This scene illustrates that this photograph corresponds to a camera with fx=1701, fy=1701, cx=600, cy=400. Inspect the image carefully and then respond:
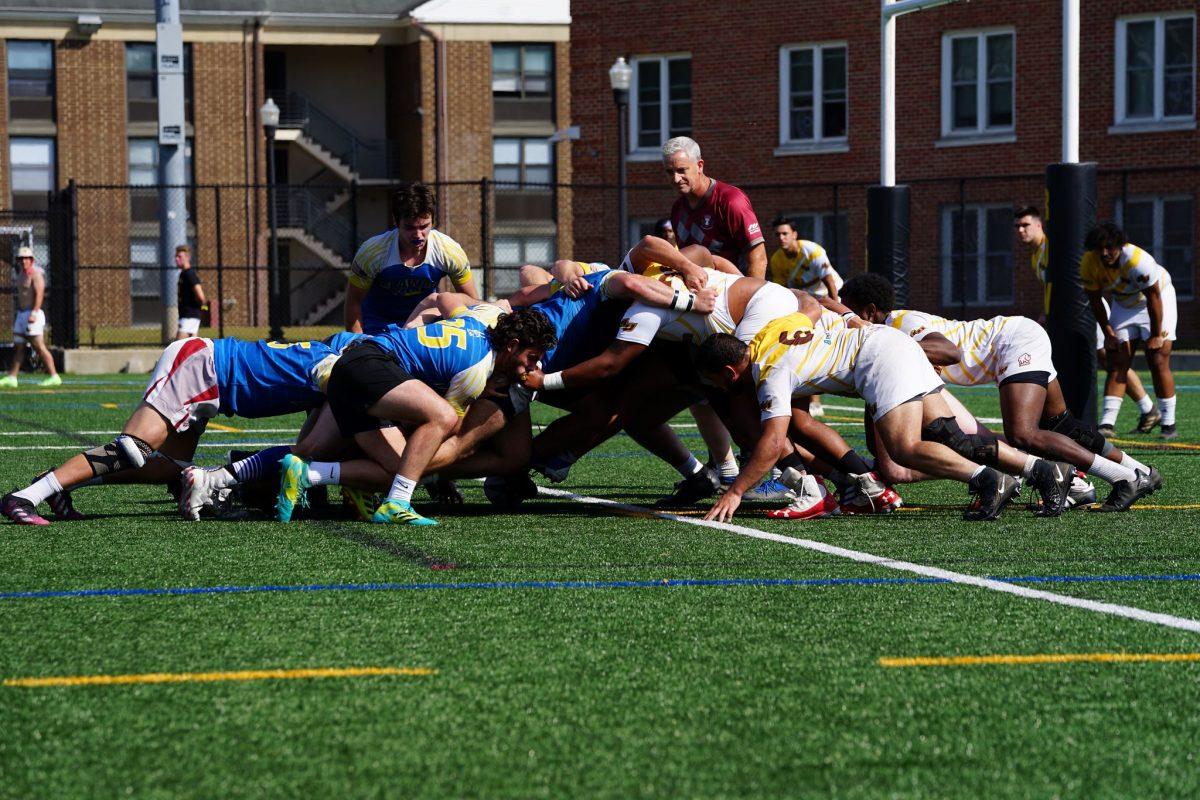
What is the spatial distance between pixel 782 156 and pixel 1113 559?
2786cm

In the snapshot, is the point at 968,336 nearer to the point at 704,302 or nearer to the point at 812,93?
the point at 704,302

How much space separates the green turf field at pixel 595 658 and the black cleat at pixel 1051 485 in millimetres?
220

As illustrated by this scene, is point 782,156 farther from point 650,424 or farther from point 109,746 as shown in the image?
point 109,746

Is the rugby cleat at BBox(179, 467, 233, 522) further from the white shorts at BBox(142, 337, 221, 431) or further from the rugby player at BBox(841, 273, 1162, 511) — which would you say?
the rugby player at BBox(841, 273, 1162, 511)

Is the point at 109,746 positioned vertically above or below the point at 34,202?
below

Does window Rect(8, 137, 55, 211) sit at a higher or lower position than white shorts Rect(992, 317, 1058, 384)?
higher

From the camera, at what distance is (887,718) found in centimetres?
429

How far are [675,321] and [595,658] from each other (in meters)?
3.60

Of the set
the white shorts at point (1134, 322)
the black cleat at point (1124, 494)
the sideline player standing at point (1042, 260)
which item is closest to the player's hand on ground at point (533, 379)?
the black cleat at point (1124, 494)

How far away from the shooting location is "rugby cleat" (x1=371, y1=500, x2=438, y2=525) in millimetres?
8062

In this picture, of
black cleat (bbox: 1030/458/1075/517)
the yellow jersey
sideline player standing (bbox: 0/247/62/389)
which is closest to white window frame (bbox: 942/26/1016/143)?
sideline player standing (bbox: 0/247/62/389)

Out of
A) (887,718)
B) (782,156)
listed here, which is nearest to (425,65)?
(782,156)

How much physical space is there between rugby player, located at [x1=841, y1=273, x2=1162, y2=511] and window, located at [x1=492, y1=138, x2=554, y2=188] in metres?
40.6

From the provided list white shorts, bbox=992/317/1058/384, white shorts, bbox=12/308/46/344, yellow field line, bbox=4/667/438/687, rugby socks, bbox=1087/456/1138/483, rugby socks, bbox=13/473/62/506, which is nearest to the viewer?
yellow field line, bbox=4/667/438/687
